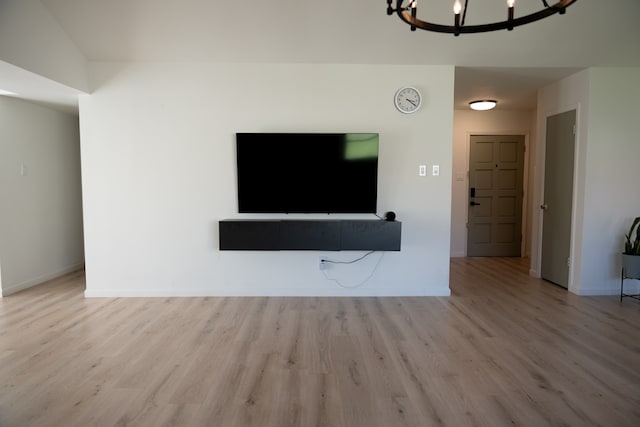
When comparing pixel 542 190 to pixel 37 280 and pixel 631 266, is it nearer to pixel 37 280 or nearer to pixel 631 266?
pixel 631 266

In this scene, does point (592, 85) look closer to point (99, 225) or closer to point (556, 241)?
point (556, 241)

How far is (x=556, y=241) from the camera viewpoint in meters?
4.12

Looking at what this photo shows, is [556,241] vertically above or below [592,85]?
below

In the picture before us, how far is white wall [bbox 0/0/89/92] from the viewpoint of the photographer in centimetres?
256

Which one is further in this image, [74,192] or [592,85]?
[74,192]

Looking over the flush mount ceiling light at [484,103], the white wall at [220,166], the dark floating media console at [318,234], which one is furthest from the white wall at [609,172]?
the dark floating media console at [318,234]

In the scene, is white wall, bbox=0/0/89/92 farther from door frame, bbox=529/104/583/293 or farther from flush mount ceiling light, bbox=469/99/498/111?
door frame, bbox=529/104/583/293

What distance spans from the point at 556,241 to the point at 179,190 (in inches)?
172

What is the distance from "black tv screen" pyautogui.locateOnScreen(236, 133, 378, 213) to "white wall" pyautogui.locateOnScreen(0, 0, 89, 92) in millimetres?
1646

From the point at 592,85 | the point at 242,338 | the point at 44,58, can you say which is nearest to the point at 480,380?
the point at 242,338

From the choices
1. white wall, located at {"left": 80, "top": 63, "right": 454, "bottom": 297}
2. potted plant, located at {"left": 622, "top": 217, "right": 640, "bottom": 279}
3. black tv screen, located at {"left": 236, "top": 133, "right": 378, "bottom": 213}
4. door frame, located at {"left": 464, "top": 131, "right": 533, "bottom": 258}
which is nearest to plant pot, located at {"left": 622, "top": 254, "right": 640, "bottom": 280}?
potted plant, located at {"left": 622, "top": 217, "right": 640, "bottom": 279}

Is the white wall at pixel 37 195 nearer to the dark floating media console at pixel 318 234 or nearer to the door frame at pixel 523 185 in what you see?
the dark floating media console at pixel 318 234

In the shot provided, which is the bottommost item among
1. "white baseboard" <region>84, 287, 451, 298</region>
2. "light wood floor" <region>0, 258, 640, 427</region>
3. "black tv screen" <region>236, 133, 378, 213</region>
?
"light wood floor" <region>0, 258, 640, 427</region>

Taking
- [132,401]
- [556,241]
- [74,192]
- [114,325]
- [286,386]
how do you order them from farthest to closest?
[74,192] < [556,241] < [114,325] < [286,386] < [132,401]
